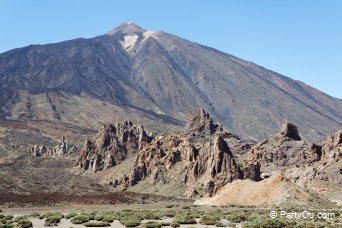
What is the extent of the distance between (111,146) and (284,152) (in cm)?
5743

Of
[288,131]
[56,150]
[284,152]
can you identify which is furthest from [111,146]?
[284,152]

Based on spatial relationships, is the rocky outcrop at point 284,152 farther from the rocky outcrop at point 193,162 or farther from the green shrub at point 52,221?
the green shrub at point 52,221

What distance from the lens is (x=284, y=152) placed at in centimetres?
12194

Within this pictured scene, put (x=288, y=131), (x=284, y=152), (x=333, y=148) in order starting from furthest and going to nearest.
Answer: (x=288, y=131) → (x=284, y=152) → (x=333, y=148)

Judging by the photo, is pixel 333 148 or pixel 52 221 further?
pixel 333 148

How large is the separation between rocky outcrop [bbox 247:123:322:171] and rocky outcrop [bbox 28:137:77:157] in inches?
3283

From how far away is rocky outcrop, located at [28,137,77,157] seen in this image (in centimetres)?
18425

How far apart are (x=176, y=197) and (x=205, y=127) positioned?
139 feet

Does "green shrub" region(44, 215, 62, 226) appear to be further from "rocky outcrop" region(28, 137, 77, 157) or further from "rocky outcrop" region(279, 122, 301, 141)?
"rocky outcrop" region(28, 137, 77, 157)

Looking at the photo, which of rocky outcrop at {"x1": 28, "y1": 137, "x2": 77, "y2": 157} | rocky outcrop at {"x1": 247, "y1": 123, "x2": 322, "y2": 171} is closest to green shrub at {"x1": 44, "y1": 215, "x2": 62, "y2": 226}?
rocky outcrop at {"x1": 247, "y1": 123, "x2": 322, "y2": 171}

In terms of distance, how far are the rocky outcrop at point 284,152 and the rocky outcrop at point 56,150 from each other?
8339 centimetres

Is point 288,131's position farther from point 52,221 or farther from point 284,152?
point 52,221

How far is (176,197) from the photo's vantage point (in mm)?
106875

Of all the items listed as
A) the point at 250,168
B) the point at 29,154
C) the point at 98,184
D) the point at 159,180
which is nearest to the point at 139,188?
the point at 159,180
